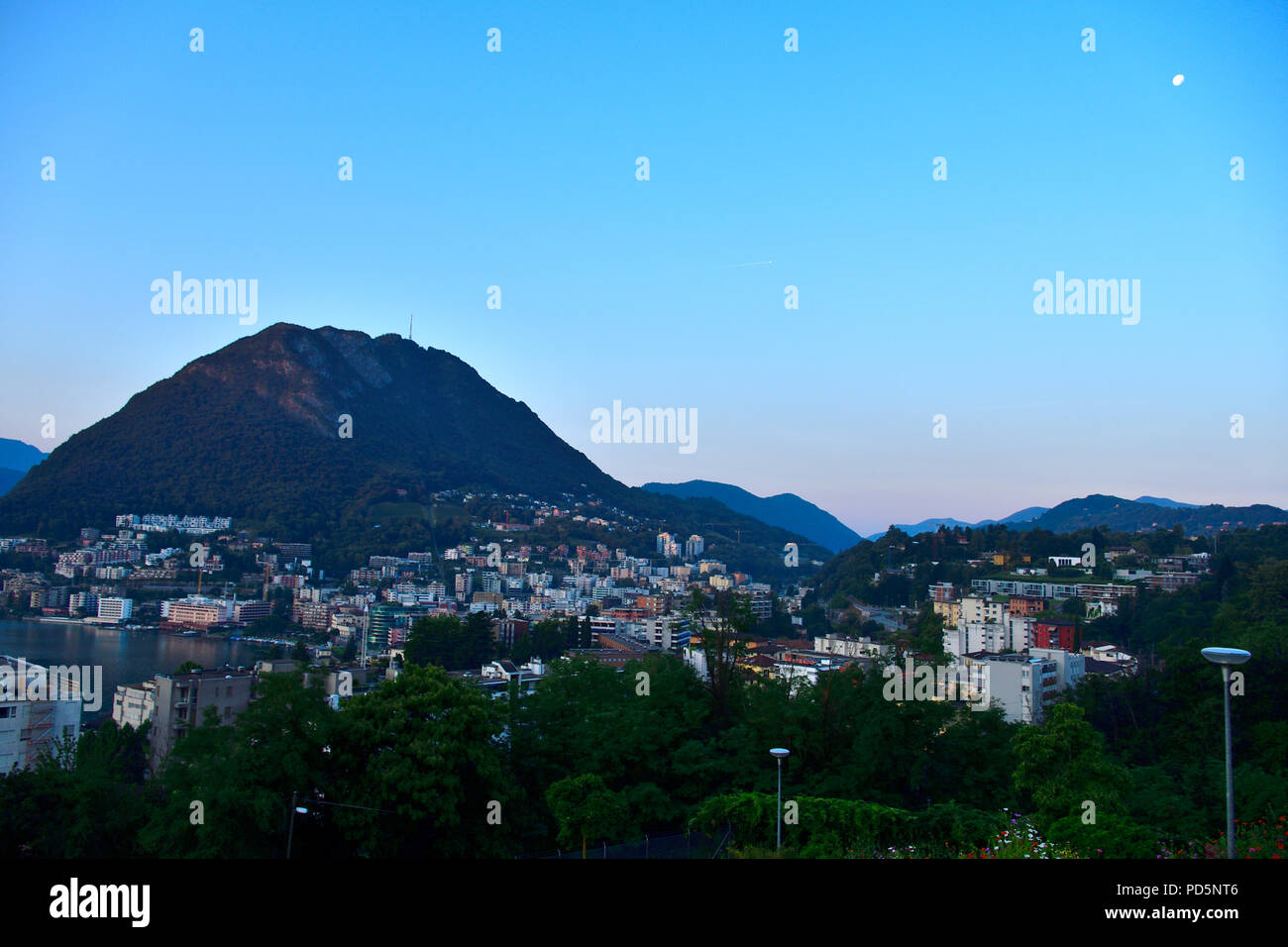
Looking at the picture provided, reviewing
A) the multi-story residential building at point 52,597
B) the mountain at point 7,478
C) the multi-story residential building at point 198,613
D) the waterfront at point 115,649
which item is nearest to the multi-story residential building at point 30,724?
the waterfront at point 115,649

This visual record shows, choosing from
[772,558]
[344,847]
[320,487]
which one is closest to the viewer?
[344,847]

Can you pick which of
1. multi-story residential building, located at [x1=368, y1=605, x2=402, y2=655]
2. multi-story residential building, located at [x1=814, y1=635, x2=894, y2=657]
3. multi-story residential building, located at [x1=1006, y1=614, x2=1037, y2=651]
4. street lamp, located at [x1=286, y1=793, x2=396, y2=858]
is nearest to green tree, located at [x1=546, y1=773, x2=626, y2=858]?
street lamp, located at [x1=286, y1=793, x2=396, y2=858]

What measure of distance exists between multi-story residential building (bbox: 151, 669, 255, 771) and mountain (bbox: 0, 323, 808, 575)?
151ft

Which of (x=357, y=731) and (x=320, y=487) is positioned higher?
(x=320, y=487)

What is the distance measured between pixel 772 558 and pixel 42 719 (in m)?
75.1

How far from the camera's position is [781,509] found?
160 meters

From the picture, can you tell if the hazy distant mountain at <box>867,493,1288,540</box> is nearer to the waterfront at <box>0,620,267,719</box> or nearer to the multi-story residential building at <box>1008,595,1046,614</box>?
the multi-story residential building at <box>1008,595,1046,614</box>

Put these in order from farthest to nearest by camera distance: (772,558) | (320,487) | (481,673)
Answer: (772,558)
(320,487)
(481,673)

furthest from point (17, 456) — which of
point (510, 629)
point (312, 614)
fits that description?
point (510, 629)

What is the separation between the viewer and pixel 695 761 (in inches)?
346
